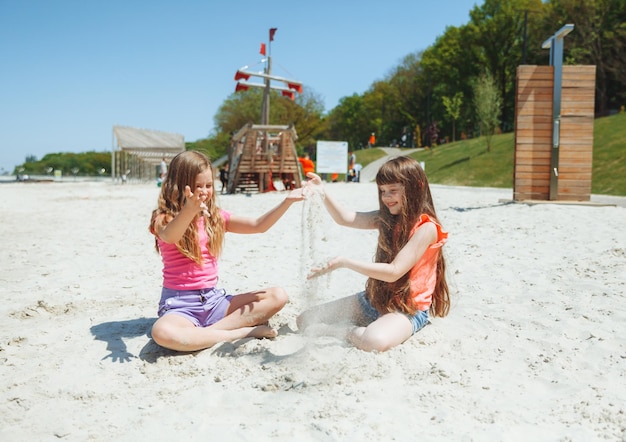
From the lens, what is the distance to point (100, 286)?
5027 mm

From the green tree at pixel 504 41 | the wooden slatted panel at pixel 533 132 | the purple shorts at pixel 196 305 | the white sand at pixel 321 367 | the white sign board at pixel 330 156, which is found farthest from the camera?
the green tree at pixel 504 41

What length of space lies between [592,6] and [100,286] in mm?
42892

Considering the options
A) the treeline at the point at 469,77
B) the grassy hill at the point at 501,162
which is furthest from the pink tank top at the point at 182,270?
the treeline at the point at 469,77

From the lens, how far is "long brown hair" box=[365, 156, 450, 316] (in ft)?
11.1

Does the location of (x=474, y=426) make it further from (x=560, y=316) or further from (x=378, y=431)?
(x=560, y=316)

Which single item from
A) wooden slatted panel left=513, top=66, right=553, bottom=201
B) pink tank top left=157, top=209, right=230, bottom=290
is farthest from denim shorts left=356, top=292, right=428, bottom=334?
wooden slatted panel left=513, top=66, right=553, bottom=201

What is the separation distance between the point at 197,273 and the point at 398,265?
1273 mm

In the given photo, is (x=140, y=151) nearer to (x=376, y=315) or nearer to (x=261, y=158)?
(x=261, y=158)

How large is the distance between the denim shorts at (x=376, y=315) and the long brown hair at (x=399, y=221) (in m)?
0.04

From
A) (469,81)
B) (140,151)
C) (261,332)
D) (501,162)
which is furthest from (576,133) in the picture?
(469,81)

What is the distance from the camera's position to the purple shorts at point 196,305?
3.38m

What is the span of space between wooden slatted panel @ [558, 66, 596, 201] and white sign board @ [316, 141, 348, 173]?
14.9 meters

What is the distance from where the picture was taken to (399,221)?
3.47 metres

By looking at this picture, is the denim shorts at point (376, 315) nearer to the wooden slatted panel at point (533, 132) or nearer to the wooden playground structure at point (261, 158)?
the wooden slatted panel at point (533, 132)
